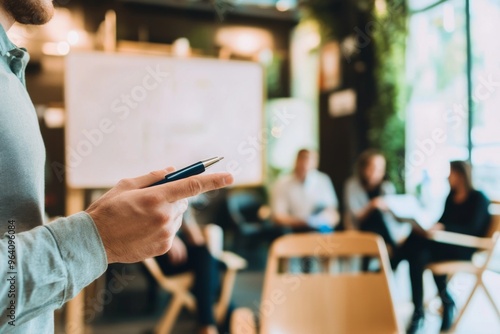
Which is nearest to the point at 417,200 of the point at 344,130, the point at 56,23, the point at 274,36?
the point at 344,130

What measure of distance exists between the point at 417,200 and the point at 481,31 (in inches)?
64.5

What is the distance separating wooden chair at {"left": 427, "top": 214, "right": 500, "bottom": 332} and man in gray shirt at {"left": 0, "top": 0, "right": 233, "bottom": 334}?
290cm

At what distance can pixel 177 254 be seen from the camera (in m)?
3.21

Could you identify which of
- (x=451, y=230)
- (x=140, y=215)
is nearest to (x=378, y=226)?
(x=451, y=230)

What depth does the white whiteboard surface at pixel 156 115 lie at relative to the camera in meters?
3.53

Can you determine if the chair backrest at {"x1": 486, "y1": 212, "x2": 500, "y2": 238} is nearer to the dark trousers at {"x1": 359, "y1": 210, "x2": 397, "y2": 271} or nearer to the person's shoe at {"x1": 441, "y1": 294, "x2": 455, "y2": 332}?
the person's shoe at {"x1": 441, "y1": 294, "x2": 455, "y2": 332}

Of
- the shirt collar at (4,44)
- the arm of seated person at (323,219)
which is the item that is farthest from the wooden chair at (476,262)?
the shirt collar at (4,44)

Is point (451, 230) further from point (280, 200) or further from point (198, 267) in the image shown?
point (198, 267)

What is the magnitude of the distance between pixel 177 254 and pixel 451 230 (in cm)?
214

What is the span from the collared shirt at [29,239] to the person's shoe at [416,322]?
3.25m

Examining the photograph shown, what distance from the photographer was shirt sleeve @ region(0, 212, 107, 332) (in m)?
0.51

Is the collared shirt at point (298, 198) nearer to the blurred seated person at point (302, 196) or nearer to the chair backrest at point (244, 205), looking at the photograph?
the blurred seated person at point (302, 196)

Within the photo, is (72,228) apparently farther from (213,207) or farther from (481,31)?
(213,207)

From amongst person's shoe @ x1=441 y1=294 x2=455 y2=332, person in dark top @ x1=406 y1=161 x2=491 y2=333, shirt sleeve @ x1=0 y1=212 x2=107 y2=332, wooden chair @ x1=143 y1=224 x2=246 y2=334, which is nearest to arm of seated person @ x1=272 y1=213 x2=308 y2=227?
wooden chair @ x1=143 y1=224 x2=246 y2=334
